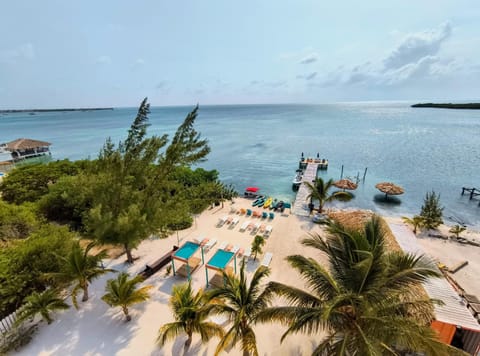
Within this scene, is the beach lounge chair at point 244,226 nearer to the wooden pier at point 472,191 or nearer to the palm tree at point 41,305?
the palm tree at point 41,305

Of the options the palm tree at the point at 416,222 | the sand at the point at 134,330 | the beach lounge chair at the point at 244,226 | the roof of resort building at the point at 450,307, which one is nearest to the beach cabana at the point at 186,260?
the sand at the point at 134,330

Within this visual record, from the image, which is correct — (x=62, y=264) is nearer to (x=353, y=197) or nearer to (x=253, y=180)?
(x=253, y=180)

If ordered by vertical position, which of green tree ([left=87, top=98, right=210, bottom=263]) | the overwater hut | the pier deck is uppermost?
green tree ([left=87, top=98, right=210, bottom=263])

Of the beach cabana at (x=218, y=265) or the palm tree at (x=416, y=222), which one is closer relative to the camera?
the beach cabana at (x=218, y=265)

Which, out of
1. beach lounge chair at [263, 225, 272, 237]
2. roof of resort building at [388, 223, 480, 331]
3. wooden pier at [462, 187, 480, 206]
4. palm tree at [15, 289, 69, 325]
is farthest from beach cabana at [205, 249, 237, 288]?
wooden pier at [462, 187, 480, 206]

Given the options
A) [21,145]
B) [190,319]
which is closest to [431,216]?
[190,319]

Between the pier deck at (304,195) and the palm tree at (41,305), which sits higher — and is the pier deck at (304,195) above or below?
below

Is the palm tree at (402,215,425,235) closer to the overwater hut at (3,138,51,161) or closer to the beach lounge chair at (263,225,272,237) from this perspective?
the beach lounge chair at (263,225,272,237)
